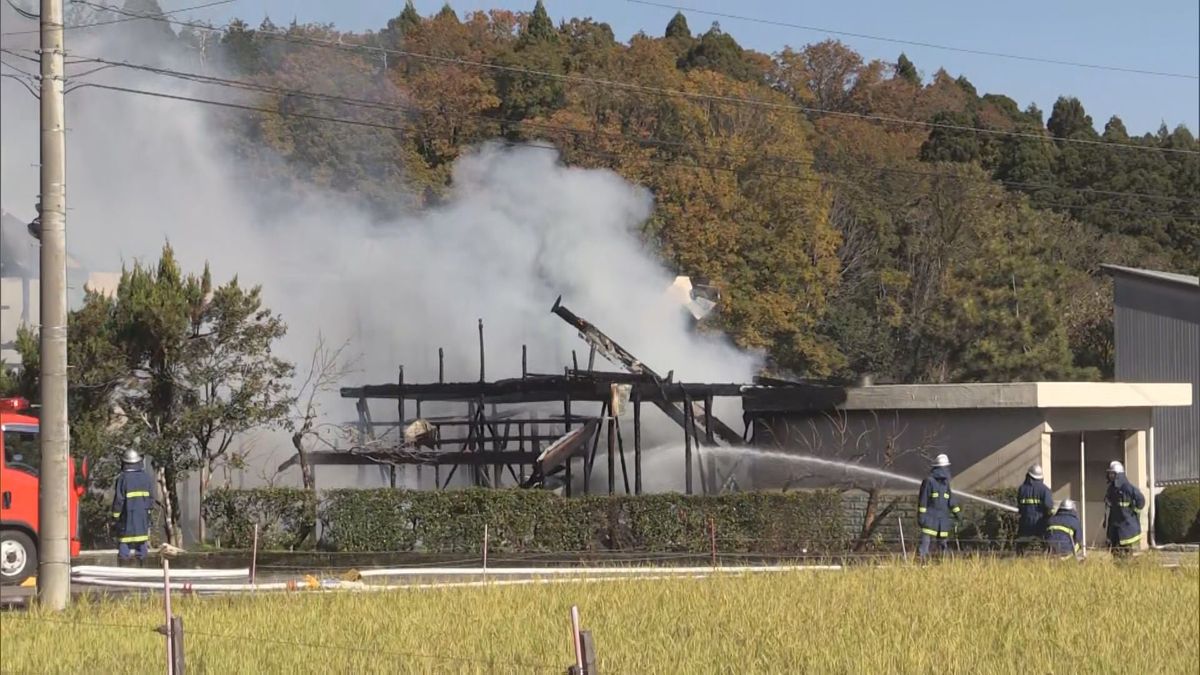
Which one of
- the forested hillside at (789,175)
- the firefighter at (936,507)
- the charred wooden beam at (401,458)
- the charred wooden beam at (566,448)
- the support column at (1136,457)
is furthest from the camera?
the forested hillside at (789,175)

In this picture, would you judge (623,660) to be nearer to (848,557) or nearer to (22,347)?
(848,557)

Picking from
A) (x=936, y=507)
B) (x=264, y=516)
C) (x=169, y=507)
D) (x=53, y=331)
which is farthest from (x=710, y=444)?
(x=53, y=331)

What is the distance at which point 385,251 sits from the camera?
37.1 meters

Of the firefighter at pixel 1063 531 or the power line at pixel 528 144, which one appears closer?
the firefighter at pixel 1063 531

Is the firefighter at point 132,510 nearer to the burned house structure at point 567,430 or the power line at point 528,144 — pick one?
the burned house structure at point 567,430

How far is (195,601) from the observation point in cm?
1705

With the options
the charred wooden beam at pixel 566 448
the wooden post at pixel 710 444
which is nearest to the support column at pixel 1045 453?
the wooden post at pixel 710 444

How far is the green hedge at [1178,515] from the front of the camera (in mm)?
29688

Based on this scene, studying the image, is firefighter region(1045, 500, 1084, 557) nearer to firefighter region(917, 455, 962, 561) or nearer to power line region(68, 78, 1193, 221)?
firefighter region(917, 455, 962, 561)

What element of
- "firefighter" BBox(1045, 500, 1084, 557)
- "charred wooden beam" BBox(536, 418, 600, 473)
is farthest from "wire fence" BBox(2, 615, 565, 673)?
"charred wooden beam" BBox(536, 418, 600, 473)

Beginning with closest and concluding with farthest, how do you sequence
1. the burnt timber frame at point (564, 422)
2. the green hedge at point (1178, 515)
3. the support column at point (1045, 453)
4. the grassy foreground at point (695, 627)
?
the grassy foreground at point (695, 627)
the burnt timber frame at point (564, 422)
the support column at point (1045, 453)
the green hedge at point (1178, 515)

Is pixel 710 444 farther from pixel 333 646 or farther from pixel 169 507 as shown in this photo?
pixel 333 646

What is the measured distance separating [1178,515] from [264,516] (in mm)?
16667

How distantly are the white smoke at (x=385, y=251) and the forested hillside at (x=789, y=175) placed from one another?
1.37m
